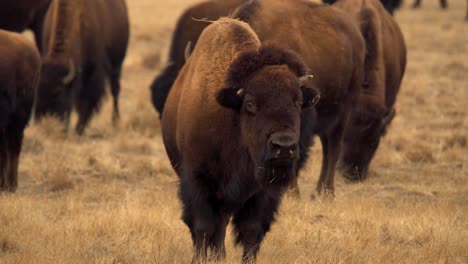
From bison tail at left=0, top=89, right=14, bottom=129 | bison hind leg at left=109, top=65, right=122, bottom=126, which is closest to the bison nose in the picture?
bison tail at left=0, top=89, right=14, bottom=129

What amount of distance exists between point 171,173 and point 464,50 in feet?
42.1

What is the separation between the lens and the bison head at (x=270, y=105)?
529 cm

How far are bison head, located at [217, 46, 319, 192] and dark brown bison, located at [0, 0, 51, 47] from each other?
327 inches

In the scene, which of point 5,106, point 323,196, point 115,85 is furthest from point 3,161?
point 115,85

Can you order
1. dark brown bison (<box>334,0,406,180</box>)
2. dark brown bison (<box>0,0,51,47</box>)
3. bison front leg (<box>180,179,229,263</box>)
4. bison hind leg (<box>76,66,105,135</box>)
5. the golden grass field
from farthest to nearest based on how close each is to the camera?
1. bison hind leg (<box>76,66,105,135</box>)
2. dark brown bison (<box>0,0,51,47</box>)
3. dark brown bison (<box>334,0,406,180</box>)
4. the golden grass field
5. bison front leg (<box>180,179,229,263</box>)

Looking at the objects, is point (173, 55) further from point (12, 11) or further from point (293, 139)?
point (293, 139)

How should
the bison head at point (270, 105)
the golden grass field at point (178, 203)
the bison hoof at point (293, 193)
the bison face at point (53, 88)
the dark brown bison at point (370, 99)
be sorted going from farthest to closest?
the bison face at point (53, 88) → the dark brown bison at point (370, 99) → the bison hoof at point (293, 193) → the golden grass field at point (178, 203) → the bison head at point (270, 105)

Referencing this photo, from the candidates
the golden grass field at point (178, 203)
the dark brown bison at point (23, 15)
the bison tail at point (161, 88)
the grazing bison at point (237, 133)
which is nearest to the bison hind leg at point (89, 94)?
the golden grass field at point (178, 203)

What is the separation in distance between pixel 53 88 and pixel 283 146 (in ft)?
26.2

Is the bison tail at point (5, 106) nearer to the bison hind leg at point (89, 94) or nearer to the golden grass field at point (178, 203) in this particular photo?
the golden grass field at point (178, 203)

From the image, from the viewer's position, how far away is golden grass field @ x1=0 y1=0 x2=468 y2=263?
6.46 meters

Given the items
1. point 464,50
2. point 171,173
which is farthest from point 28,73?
point 464,50

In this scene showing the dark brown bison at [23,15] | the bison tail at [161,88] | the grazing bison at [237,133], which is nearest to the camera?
the grazing bison at [237,133]

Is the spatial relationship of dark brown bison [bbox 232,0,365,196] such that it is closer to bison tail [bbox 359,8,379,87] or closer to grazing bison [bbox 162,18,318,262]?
bison tail [bbox 359,8,379,87]
